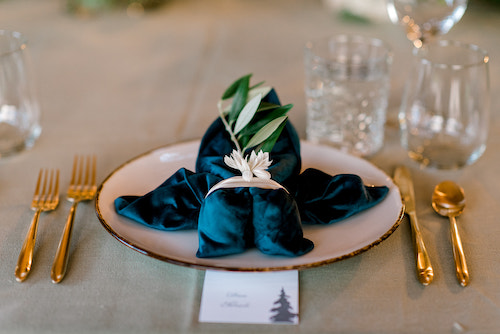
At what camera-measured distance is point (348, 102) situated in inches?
33.3

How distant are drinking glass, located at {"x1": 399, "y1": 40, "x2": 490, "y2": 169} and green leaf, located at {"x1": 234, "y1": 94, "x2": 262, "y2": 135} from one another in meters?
0.29

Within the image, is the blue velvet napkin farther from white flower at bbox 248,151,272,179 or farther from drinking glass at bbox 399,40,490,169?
drinking glass at bbox 399,40,490,169

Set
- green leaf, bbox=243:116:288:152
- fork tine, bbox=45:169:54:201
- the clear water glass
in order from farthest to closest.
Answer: the clear water glass < fork tine, bbox=45:169:54:201 < green leaf, bbox=243:116:288:152

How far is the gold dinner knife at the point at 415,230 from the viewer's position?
564 millimetres

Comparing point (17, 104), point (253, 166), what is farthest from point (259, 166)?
point (17, 104)

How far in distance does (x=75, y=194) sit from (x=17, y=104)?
0.24 metres

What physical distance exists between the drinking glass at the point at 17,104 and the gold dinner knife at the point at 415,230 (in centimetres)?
59

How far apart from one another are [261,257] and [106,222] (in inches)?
7.2

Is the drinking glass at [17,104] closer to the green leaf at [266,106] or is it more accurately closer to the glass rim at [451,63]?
the green leaf at [266,106]

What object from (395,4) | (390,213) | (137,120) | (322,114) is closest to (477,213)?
(390,213)

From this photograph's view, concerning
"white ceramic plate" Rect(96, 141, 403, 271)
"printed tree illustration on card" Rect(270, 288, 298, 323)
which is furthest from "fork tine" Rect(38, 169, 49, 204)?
"printed tree illustration on card" Rect(270, 288, 298, 323)

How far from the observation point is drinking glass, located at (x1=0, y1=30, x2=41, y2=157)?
2.73 ft

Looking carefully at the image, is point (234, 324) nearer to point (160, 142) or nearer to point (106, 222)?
point (106, 222)

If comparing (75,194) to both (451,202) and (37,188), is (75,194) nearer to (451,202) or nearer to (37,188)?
(37,188)
